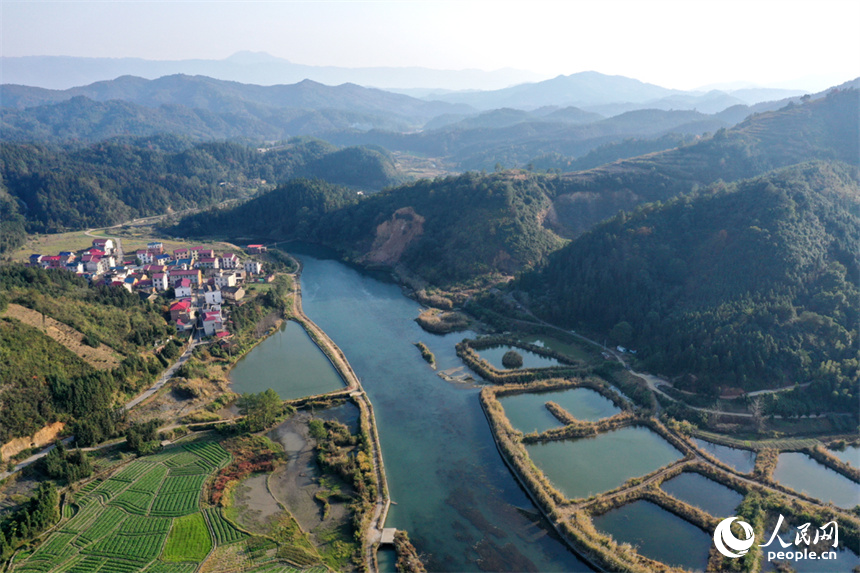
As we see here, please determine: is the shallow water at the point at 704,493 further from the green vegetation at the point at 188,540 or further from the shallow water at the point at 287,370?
the green vegetation at the point at 188,540

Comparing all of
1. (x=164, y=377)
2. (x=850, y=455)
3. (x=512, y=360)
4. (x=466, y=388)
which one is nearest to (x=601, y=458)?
(x=466, y=388)

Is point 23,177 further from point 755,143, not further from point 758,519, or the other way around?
point 755,143

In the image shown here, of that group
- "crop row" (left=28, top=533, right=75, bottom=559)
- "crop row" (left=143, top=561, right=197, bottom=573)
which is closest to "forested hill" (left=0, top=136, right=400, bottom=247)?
"crop row" (left=28, top=533, right=75, bottom=559)

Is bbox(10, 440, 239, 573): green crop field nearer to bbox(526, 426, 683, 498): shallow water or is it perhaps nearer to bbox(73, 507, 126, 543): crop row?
bbox(73, 507, 126, 543): crop row

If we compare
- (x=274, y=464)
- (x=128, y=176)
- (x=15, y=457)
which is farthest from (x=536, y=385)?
(x=128, y=176)

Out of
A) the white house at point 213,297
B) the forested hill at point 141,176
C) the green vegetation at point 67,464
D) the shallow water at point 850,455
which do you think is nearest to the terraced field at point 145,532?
the green vegetation at point 67,464

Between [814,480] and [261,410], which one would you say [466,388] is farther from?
[814,480]
